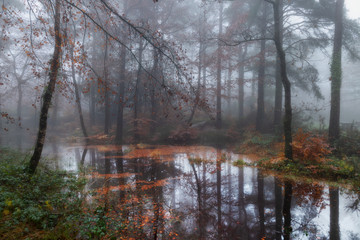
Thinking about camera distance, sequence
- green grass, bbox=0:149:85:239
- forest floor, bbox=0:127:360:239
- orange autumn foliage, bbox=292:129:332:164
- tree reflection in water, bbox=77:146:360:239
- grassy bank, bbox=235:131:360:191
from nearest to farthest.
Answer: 1. green grass, bbox=0:149:85:239
2. forest floor, bbox=0:127:360:239
3. tree reflection in water, bbox=77:146:360:239
4. grassy bank, bbox=235:131:360:191
5. orange autumn foliage, bbox=292:129:332:164

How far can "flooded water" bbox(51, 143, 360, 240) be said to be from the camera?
4176 mm

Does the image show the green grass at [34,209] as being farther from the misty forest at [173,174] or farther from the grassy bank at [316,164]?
the grassy bank at [316,164]

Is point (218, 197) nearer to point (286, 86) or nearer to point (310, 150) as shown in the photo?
point (310, 150)

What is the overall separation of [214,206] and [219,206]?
13cm

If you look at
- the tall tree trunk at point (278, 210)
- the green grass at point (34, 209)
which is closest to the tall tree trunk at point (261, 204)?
the tall tree trunk at point (278, 210)

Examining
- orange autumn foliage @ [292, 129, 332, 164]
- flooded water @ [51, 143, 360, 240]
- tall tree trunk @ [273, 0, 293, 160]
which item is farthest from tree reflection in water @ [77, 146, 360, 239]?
orange autumn foliage @ [292, 129, 332, 164]

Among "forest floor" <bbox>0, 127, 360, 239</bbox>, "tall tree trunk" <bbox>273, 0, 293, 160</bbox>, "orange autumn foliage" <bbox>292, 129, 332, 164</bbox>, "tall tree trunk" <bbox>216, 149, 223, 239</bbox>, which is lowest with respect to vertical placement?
"tall tree trunk" <bbox>216, 149, 223, 239</bbox>

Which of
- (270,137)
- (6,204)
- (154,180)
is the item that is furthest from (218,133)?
(6,204)

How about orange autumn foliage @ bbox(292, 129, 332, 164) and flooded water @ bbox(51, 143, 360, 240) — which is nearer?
flooded water @ bbox(51, 143, 360, 240)

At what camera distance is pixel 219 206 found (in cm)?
542

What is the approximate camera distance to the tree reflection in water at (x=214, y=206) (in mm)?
4160

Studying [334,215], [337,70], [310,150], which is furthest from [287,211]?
[337,70]

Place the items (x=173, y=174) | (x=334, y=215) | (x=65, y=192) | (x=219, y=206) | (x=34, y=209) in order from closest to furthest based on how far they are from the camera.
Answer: (x=34, y=209) < (x=334, y=215) < (x=219, y=206) < (x=65, y=192) < (x=173, y=174)

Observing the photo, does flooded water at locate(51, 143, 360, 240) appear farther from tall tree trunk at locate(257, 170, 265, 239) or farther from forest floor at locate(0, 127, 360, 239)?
forest floor at locate(0, 127, 360, 239)
